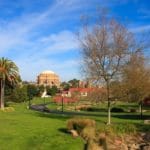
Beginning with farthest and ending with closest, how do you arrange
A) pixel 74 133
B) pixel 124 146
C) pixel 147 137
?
pixel 147 137, pixel 124 146, pixel 74 133

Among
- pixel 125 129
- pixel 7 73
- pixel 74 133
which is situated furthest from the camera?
pixel 7 73

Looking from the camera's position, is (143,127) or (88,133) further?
(143,127)

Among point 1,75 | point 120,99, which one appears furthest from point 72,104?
point 120,99

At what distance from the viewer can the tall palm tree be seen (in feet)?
206

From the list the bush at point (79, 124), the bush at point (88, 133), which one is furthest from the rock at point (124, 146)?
the bush at point (79, 124)

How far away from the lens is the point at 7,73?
64.4 meters

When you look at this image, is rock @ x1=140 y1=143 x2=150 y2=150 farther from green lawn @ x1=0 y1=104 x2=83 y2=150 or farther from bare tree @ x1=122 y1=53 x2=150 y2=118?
bare tree @ x1=122 y1=53 x2=150 y2=118

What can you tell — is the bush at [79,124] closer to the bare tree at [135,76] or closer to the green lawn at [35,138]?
the green lawn at [35,138]

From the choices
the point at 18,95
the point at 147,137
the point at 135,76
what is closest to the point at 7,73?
the point at 18,95

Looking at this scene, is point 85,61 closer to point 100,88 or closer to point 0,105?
point 100,88

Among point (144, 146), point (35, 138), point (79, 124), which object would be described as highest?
point (79, 124)

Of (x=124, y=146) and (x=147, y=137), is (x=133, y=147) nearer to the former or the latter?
(x=124, y=146)

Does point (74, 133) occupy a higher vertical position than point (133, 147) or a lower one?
higher

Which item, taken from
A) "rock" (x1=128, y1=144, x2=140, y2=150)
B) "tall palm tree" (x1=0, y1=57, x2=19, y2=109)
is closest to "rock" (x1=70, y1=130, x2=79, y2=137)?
"rock" (x1=128, y1=144, x2=140, y2=150)
